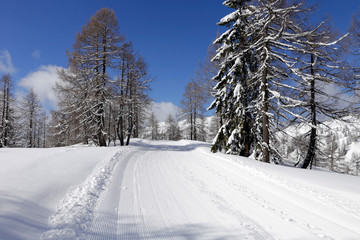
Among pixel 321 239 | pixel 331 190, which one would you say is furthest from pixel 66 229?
pixel 331 190

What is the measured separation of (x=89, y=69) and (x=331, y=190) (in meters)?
15.8

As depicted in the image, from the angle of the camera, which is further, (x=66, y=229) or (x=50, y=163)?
(x=50, y=163)

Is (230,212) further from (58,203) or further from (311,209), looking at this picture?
(58,203)

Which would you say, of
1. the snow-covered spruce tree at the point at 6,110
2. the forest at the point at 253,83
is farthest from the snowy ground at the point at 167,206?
the snow-covered spruce tree at the point at 6,110

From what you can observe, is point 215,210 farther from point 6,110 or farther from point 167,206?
point 6,110

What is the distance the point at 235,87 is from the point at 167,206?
915cm

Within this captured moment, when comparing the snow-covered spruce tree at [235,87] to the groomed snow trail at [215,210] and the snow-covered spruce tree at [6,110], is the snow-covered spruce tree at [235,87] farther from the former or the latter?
the snow-covered spruce tree at [6,110]

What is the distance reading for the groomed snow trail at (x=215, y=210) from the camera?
2795mm

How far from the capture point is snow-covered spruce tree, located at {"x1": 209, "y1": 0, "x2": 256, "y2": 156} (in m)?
10.5

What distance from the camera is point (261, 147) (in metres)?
9.46

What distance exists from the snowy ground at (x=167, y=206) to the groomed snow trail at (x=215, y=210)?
17mm

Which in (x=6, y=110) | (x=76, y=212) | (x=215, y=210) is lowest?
(x=215, y=210)

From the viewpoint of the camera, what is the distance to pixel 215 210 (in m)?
3.57

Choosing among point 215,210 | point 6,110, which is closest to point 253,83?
point 215,210
